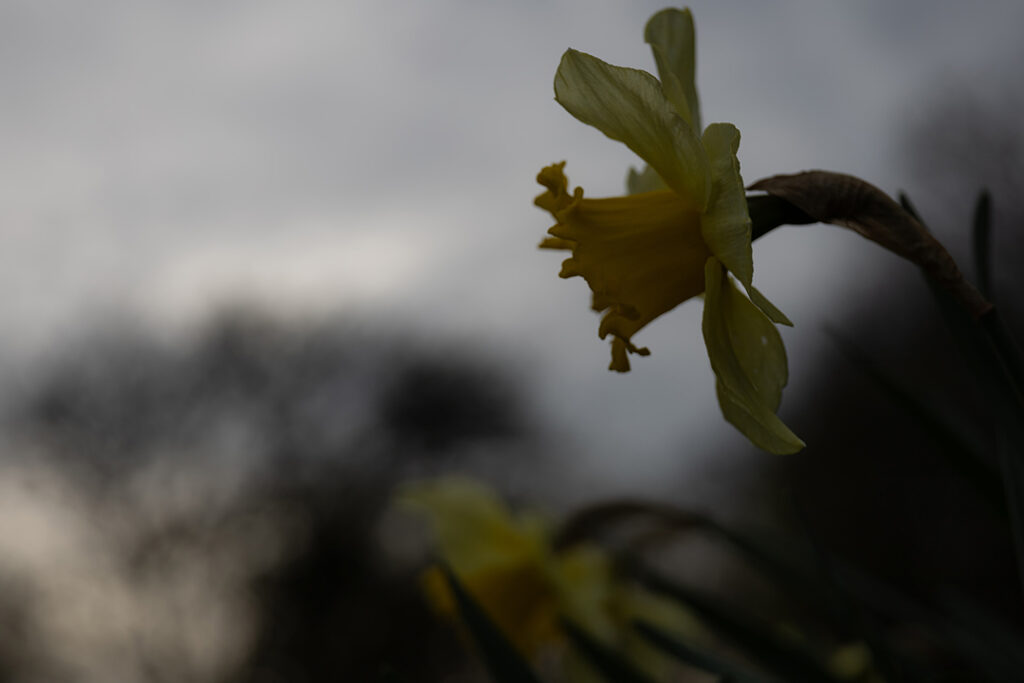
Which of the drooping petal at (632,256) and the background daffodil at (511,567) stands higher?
the drooping petal at (632,256)

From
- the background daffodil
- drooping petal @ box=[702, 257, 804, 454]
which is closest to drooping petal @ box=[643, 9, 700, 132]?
drooping petal @ box=[702, 257, 804, 454]

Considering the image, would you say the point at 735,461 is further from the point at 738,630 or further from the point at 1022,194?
the point at 738,630

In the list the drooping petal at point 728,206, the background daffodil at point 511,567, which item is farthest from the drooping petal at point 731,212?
the background daffodil at point 511,567

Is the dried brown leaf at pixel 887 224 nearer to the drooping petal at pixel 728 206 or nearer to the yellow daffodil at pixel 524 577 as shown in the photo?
the drooping petal at pixel 728 206

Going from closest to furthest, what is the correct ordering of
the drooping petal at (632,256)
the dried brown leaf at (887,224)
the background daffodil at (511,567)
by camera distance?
the dried brown leaf at (887,224)
the drooping petal at (632,256)
the background daffodil at (511,567)

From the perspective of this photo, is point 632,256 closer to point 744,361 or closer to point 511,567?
point 744,361

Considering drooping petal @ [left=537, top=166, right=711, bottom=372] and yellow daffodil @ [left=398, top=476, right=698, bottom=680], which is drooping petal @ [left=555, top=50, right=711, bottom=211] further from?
yellow daffodil @ [left=398, top=476, right=698, bottom=680]
